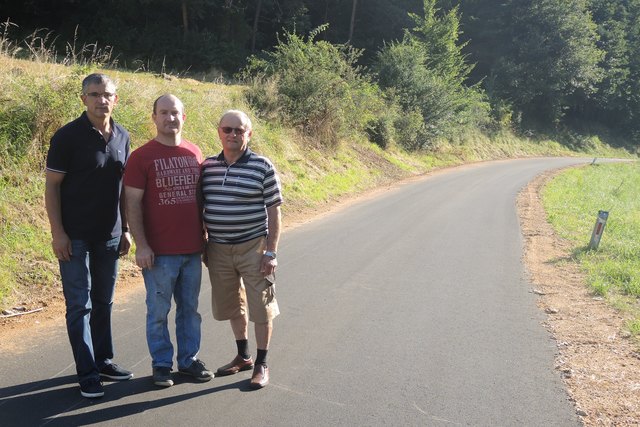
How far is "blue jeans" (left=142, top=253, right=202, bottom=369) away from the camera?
13.2 feet

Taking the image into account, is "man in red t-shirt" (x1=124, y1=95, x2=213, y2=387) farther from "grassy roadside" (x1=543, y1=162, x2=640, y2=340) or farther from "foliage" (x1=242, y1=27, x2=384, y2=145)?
"foliage" (x1=242, y1=27, x2=384, y2=145)

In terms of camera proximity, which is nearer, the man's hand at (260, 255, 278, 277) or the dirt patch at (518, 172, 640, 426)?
→ the man's hand at (260, 255, 278, 277)

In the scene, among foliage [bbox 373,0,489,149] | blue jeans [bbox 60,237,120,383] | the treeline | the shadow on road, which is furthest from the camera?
foliage [bbox 373,0,489,149]

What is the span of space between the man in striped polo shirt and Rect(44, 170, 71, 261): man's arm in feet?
3.18

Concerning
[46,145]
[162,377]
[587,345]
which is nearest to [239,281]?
[162,377]

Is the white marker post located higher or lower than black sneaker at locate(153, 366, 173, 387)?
higher

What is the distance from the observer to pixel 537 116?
53.0m

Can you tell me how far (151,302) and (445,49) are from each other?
34.7 meters

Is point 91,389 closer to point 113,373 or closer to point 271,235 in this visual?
point 113,373

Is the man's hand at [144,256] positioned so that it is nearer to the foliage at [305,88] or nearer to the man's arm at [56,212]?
the man's arm at [56,212]

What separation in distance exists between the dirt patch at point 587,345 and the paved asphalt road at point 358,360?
17 centimetres

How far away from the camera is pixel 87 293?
152 inches

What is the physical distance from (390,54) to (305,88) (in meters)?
13.5

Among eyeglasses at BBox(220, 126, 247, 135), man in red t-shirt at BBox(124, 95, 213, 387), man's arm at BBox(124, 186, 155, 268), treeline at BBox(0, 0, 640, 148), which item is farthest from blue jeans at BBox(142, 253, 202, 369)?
treeline at BBox(0, 0, 640, 148)
